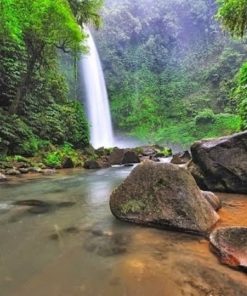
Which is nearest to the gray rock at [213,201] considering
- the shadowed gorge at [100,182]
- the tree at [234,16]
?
the shadowed gorge at [100,182]

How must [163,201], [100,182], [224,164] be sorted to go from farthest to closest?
[100,182]
[224,164]
[163,201]

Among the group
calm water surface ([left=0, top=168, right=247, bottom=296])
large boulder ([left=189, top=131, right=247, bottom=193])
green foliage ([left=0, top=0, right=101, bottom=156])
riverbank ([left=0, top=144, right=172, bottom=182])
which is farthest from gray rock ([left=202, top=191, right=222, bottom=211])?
green foliage ([left=0, top=0, right=101, bottom=156])

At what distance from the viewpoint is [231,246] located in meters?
3.74

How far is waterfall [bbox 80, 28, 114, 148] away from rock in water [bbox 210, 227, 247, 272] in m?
25.7

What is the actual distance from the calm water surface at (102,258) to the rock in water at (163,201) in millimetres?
209

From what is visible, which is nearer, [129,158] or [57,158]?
[57,158]

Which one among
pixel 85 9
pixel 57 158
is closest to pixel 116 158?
pixel 57 158

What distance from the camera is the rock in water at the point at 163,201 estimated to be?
189 inches

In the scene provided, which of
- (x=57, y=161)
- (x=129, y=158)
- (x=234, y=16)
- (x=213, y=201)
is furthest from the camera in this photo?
(x=129, y=158)

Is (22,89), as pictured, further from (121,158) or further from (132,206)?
(132,206)

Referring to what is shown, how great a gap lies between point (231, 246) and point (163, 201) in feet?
4.89

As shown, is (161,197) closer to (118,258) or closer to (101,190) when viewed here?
(118,258)

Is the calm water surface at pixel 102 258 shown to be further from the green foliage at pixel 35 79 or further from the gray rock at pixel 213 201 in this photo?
the green foliage at pixel 35 79

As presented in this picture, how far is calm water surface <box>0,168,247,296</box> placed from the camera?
119 inches
